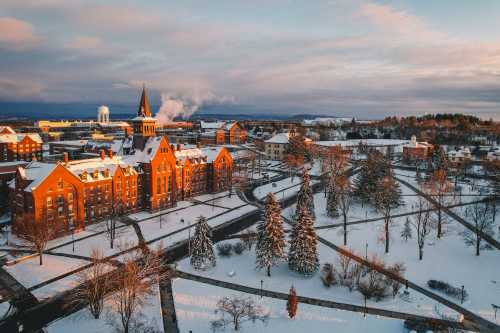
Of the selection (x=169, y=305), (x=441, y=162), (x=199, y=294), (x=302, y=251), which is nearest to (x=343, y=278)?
(x=302, y=251)

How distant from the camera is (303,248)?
40469 mm

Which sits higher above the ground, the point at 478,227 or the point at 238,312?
the point at 478,227

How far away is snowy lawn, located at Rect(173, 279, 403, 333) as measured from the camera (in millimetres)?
30984

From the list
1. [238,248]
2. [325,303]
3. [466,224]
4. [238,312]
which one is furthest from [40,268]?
[466,224]

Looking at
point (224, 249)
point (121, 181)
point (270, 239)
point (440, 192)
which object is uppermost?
point (121, 181)

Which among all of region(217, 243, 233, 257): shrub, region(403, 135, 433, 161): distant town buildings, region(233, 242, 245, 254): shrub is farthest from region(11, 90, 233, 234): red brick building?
region(403, 135, 433, 161): distant town buildings

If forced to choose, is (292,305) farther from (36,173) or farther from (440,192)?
(36,173)

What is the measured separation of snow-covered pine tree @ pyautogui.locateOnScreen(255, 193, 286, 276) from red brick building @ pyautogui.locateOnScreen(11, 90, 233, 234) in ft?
78.1

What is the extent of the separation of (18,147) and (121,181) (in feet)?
192

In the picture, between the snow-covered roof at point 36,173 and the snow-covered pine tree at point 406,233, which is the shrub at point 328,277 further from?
the snow-covered roof at point 36,173

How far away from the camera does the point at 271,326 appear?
31359 mm

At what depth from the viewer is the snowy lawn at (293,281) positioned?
34969 mm

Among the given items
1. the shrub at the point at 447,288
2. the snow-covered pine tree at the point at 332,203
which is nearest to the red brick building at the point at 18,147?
the snow-covered pine tree at the point at 332,203

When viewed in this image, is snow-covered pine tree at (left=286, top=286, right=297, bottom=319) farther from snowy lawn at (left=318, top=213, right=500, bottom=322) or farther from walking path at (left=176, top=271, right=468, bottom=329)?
snowy lawn at (left=318, top=213, right=500, bottom=322)
